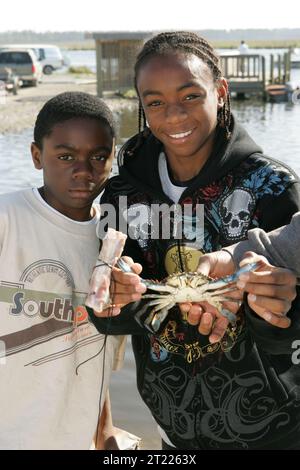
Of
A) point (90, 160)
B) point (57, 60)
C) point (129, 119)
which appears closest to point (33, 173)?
point (129, 119)

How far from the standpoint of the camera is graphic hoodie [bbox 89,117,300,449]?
255cm

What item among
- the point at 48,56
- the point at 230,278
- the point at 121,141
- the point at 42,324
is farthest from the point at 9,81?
the point at 230,278

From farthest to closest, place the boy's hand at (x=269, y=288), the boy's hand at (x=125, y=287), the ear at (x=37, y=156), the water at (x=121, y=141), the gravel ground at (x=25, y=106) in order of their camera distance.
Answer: the gravel ground at (x=25, y=106) → the water at (x=121, y=141) → the ear at (x=37, y=156) → the boy's hand at (x=125, y=287) → the boy's hand at (x=269, y=288)

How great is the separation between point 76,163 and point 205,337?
93 centimetres

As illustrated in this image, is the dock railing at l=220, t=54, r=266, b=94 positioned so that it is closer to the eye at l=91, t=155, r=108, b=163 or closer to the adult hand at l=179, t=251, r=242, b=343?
the eye at l=91, t=155, r=108, b=163

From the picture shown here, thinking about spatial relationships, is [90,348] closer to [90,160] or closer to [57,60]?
[90,160]

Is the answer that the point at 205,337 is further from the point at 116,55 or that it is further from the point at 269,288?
the point at 116,55

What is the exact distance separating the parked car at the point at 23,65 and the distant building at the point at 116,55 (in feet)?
16.2

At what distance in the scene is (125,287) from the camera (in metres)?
2.40

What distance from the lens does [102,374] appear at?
3107mm

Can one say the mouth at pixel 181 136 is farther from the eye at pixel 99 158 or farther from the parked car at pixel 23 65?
the parked car at pixel 23 65

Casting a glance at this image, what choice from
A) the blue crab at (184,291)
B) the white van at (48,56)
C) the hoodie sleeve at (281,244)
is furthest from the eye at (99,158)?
the white van at (48,56)

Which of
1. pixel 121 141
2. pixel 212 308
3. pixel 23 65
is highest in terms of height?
pixel 212 308

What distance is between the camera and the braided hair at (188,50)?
258 cm
